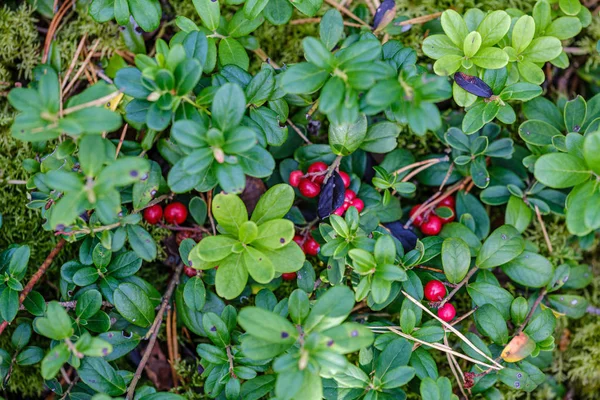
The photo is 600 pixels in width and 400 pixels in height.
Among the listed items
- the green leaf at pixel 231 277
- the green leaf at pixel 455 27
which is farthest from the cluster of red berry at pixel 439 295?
the green leaf at pixel 455 27

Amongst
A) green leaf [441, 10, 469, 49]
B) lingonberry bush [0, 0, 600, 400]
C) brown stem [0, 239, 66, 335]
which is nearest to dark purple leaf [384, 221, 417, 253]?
lingonberry bush [0, 0, 600, 400]

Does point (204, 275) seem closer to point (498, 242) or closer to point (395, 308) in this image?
point (395, 308)

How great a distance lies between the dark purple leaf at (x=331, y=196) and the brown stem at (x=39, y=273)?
151 cm

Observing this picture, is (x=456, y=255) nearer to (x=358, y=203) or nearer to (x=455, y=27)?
(x=358, y=203)

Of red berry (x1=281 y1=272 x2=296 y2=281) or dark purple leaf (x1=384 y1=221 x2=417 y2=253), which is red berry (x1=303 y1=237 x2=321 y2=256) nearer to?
red berry (x1=281 y1=272 x2=296 y2=281)

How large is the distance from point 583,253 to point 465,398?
130 cm

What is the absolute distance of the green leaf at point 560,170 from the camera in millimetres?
2566

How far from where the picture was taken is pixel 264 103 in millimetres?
2980

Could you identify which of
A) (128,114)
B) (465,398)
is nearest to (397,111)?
(128,114)

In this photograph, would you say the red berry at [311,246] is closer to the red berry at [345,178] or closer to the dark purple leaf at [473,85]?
the red berry at [345,178]

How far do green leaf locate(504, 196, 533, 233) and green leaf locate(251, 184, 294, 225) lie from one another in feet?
4.48

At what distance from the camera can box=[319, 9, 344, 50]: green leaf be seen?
112 inches

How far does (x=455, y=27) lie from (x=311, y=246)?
4.70ft

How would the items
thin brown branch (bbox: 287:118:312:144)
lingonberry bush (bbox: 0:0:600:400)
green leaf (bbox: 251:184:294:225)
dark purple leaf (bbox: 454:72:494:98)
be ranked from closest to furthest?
lingonberry bush (bbox: 0:0:600:400)
green leaf (bbox: 251:184:294:225)
dark purple leaf (bbox: 454:72:494:98)
thin brown branch (bbox: 287:118:312:144)
